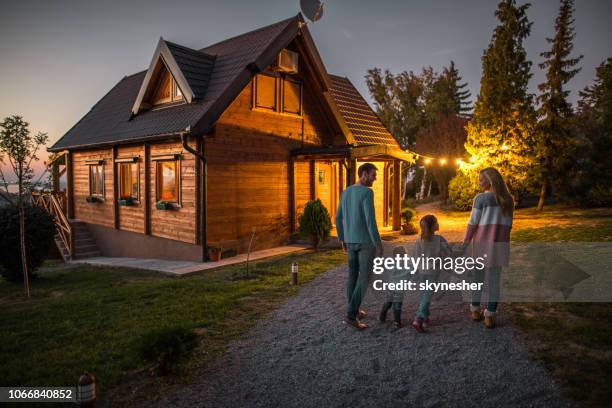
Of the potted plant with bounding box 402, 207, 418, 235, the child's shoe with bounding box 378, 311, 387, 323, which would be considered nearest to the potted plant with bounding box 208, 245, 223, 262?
the child's shoe with bounding box 378, 311, 387, 323

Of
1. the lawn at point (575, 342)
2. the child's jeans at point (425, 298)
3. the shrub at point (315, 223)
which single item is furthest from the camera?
the shrub at point (315, 223)

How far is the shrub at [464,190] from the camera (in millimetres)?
22438

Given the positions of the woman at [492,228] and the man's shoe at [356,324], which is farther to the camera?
the man's shoe at [356,324]

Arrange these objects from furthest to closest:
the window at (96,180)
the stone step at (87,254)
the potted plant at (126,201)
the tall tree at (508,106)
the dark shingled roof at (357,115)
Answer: the tall tree at (508,106), the dark shingled roof at (357,115), the window at (96,180), the stone step at (87,254), the potted plant at (126,201)

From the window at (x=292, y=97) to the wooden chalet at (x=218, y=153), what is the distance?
0.03 m

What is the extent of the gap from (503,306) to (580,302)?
3.69ft

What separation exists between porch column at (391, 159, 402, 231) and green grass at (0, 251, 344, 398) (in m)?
5.58

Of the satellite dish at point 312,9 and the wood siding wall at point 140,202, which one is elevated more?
the satellite dish at point 312,9

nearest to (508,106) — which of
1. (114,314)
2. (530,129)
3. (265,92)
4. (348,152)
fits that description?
(530,129)

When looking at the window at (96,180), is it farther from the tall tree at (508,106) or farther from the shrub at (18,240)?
the tall tree at (508,106)

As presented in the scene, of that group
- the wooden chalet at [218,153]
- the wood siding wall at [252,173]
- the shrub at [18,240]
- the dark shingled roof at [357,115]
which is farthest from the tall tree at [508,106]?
the shrub at [18,240]

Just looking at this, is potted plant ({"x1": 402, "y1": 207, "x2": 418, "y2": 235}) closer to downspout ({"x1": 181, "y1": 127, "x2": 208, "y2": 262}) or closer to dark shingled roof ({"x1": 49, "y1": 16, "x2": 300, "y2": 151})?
downspout ({"x1": 181, "y1": 127, "x2": 208, "y2": 262})

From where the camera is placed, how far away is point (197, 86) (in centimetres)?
1202

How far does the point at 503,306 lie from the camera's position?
19.9 feet
